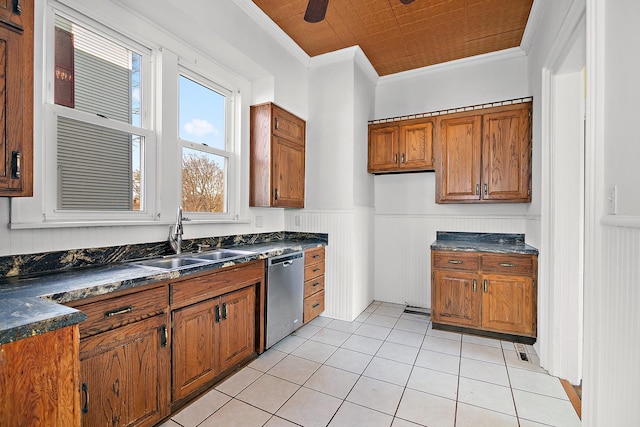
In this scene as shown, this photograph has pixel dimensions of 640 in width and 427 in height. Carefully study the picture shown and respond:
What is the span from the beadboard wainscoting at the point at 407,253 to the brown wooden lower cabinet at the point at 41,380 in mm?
3549

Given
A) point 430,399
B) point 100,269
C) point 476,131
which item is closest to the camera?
point 100,269

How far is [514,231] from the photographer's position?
343 centimetres

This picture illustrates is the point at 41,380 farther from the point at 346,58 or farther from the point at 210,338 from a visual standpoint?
the point at 346,58

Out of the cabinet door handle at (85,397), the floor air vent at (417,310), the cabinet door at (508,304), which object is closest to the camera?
the cabinet door handle at (85,397)

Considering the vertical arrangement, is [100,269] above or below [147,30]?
below

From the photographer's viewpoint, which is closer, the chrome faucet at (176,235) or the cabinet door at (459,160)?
the chrome faucet at (176,235)

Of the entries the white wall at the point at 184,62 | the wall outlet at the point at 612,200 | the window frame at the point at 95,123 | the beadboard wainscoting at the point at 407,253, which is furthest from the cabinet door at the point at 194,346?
the beadboard wainscoting at the point at 407,253

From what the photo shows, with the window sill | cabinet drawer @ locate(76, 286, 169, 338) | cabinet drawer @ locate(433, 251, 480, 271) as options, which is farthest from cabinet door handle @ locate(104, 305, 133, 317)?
cabinet drawer @ locate(433, 251, 480, 271)

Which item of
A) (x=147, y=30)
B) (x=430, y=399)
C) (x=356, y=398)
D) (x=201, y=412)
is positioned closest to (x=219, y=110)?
(x=147, y=30)

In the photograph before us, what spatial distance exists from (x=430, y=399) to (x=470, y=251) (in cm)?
156

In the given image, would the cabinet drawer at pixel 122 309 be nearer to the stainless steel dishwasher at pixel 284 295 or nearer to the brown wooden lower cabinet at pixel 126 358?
the brown wooden lower cabinet at pixel 126 358

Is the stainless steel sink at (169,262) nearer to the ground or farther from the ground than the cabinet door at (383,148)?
nearer to the ground

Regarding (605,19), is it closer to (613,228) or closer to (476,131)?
(613,228)

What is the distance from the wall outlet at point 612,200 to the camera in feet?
Result: 4.04
